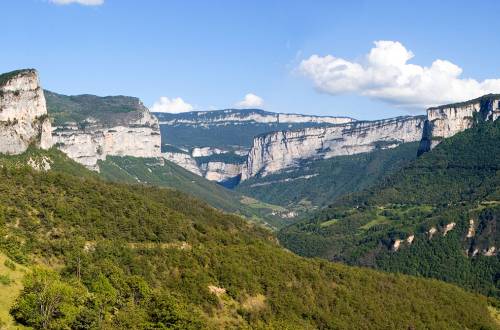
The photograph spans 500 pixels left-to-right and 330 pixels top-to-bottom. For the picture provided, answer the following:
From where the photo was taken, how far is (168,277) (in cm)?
11256

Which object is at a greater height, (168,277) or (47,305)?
(47,305)

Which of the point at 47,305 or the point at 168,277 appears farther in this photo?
the point at 168,277

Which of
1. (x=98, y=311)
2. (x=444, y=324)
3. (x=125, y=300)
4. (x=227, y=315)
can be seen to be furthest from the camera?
(x=444, y=324)

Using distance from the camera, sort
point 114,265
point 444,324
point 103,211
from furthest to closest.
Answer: point 444,324
point 103,211
point 114,265

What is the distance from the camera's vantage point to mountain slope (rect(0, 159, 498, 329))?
8612cm

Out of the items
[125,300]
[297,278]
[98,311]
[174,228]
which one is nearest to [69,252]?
[125,300]

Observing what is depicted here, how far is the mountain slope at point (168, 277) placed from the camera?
283 ft

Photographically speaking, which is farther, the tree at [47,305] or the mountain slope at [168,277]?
the mountain slope at [168,277]

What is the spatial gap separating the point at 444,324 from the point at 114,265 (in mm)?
71277

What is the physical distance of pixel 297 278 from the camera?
132750 millimetres

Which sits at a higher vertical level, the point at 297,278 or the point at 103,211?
the point at 103,211

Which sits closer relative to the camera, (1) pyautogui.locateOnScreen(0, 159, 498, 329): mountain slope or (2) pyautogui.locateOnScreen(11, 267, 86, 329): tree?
(2) pyautogui.locateOnScreen(11, 267, 86, 329): tree

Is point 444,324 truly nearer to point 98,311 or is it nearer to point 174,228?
point 174,228

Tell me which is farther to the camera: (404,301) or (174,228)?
(404,301)
